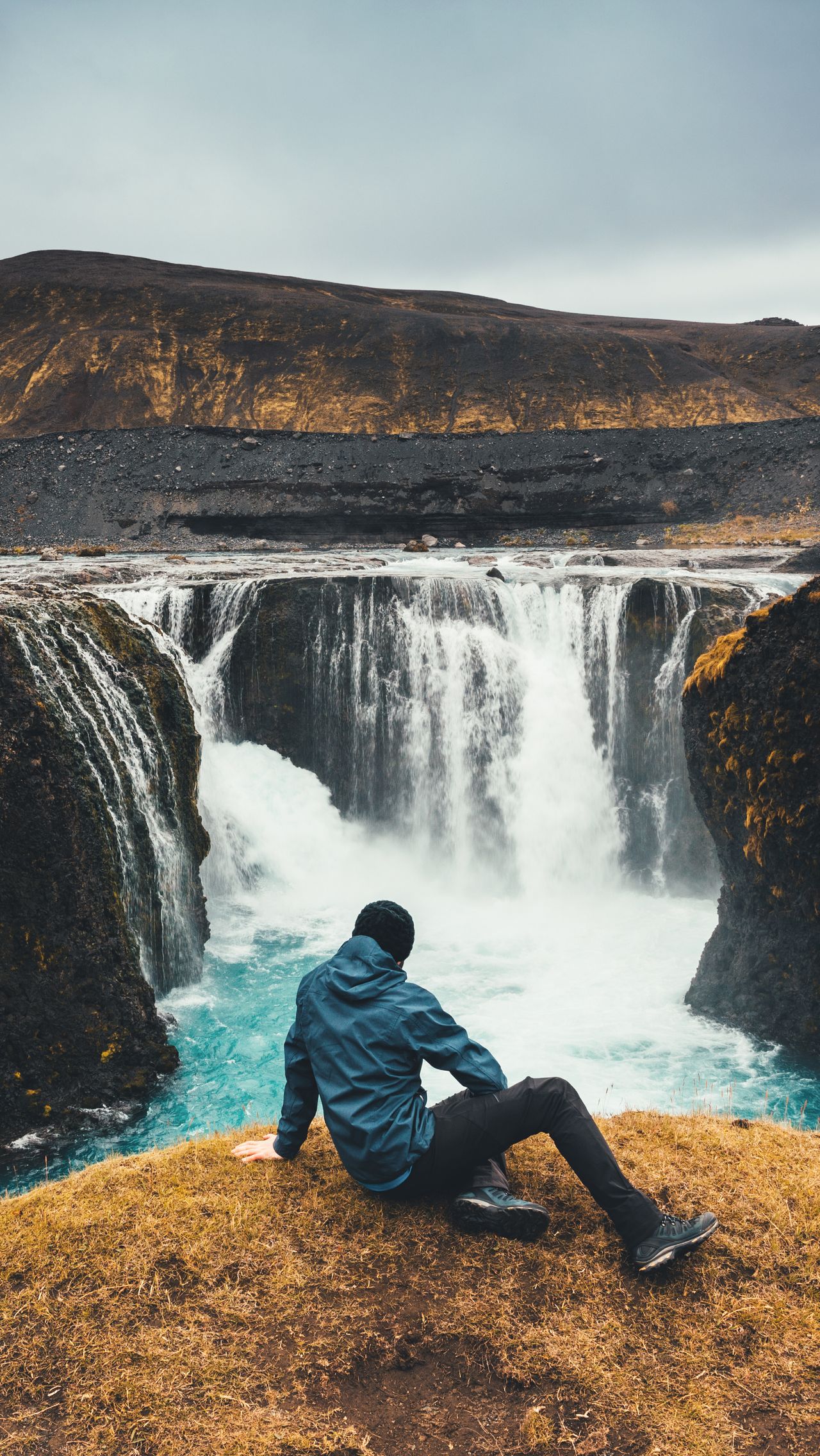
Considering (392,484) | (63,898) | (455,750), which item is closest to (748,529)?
(392,484)

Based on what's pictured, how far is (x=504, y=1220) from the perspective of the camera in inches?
157

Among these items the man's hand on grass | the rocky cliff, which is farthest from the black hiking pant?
the rocky cliff

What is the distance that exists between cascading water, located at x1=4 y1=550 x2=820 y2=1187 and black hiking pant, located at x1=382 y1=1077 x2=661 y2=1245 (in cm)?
1092

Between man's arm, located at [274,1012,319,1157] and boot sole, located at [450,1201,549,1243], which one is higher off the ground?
man's arm, located at [274,1012,319,1157]

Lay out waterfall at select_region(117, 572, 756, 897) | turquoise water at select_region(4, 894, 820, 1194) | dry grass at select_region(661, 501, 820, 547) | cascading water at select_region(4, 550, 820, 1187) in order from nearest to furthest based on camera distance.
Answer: turquoise water at select_region(4, 894, 820, 1194)
cascading water at select_region(4, 550, 820, 1187)
waterfall at select_region(117, 572, 756, 897)
dry grass at select_region(661, 501, 820, 547)

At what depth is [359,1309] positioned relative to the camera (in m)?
3.66

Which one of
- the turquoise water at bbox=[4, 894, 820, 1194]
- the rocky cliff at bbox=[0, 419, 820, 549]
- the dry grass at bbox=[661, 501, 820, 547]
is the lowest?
the turquoise water at bbox=[4, 894, 820, 1194]

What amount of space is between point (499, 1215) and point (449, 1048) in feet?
2.52

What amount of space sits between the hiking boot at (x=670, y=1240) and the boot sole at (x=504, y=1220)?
16.3 inches

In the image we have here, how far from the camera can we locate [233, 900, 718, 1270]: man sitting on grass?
12.6ft

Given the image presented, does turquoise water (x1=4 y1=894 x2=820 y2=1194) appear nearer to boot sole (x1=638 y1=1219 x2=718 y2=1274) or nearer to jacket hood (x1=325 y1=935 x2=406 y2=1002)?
boot sole (x1=638 y1=1219 x2=718 y2=1274)

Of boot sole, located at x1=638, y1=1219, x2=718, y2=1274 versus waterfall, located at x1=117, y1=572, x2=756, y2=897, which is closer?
boot sole, located at x1=638, y1=1219, x2=718, y2=1274

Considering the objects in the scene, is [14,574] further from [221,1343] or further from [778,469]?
[778,469]

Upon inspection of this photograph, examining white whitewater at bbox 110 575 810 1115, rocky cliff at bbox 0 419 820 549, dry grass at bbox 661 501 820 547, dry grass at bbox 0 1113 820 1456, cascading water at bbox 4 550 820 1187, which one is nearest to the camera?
dry grass at bbox 0 1113 820 1456
